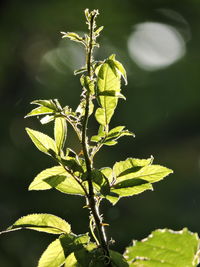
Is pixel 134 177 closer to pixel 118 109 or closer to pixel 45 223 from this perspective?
pixel 45 223

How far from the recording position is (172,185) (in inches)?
188

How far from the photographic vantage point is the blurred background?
4.42 m

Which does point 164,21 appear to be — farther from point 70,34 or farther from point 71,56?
point 70,34

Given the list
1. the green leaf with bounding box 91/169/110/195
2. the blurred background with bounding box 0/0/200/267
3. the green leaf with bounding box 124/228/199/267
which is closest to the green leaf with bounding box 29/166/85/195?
the green leaf with bounding box 91/169/110/195

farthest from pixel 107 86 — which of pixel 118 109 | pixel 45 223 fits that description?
pixel 118 109

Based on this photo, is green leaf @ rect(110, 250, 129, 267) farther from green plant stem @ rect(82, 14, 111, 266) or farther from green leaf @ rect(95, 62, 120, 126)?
green leaf @ rect(95, 62, 120, 126)

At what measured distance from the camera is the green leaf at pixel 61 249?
1.62 feet

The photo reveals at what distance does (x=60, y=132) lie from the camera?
1.74ft

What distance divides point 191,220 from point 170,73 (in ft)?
5.19

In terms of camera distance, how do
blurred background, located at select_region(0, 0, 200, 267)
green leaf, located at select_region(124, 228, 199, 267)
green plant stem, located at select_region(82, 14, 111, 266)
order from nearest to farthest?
green plant stem, located at select_region(82, 14, 111, 266) < green leaf, located at select_region(124, 228, 199, 267) < blurred background, located at select_region(0, 0, 200, 267)

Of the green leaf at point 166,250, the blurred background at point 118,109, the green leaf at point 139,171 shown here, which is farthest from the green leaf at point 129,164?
the blurred background at point 118,109

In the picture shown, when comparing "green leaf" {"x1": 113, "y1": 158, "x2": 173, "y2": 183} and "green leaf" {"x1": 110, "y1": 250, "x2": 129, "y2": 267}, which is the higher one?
"green leaf" {"x1": 113, "y1": 158, "x2": 173, "y2": 183}

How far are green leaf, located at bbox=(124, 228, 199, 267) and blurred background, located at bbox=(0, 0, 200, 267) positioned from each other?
11.7 feet

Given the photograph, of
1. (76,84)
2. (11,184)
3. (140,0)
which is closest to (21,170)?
(11,184)
